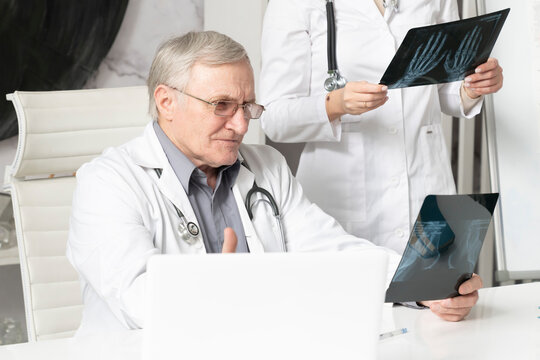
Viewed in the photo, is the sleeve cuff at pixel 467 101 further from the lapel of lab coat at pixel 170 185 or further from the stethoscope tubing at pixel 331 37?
the lapel of lab coat at pixel 170 185

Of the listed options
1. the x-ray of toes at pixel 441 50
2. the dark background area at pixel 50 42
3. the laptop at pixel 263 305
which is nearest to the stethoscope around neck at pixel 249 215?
the x-ray of toes at pixel 441 50

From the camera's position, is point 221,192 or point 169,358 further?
point 221,192

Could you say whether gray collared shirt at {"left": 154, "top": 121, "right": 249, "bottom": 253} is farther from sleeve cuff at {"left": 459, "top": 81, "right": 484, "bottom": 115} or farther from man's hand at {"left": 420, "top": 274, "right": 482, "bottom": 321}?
sleeve cuff at {"left": 459, "top": 81, "right": 484, "bottom": 115}

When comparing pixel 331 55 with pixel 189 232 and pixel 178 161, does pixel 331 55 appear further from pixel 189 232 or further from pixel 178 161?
pixel 189 232

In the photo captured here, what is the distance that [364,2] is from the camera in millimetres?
1965

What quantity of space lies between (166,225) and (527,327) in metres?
0.76

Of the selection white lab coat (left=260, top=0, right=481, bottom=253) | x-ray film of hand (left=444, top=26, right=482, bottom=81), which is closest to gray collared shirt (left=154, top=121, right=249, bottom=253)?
white lab coat (left=260, top=0, right=481, bottom=253)

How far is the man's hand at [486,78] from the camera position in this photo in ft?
5.91

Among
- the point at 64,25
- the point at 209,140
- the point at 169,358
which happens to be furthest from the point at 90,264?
the point at 64,25

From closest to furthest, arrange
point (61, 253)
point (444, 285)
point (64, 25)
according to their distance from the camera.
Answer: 1. point (444, 285)
2. point (61, 253)
3. point (64, 25)

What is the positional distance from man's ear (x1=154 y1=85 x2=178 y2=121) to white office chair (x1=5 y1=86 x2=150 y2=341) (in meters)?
0.36

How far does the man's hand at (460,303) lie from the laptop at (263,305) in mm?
567

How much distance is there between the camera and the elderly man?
1479mm

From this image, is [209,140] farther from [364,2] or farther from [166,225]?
[364,2]
